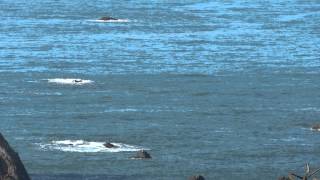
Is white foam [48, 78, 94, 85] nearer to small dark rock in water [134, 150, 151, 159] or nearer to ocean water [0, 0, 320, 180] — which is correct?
ocean water [0, 0, 320, 180]

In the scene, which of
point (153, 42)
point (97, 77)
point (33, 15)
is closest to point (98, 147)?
point (97, 77)

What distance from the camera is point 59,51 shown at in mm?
88125

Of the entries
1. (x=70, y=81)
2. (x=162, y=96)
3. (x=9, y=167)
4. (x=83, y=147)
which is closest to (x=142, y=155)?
(x=83, y=147)

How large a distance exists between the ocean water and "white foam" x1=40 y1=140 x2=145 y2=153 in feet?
0.24

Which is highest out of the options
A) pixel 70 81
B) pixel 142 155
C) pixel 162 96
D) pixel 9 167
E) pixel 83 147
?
pixel 70 81

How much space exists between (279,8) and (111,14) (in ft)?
66.5

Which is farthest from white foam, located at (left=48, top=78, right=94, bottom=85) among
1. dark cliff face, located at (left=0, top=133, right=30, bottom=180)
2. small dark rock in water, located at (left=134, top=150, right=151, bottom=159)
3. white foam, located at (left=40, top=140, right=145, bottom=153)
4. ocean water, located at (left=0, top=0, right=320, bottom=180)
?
dark cliff face, located at (left=0, top=133, right=30, bottom=180)

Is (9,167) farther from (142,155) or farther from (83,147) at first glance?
(83,147)

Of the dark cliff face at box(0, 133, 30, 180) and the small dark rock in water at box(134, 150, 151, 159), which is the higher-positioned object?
the dark cliff face at box(0, 133, 30, 180)

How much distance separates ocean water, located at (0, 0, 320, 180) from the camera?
48.0m

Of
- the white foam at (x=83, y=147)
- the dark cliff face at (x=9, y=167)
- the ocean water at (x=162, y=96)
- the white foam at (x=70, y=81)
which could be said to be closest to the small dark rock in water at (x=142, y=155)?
the ocean water at (x=162, y=96)

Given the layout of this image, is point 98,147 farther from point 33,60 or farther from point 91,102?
point 33,60

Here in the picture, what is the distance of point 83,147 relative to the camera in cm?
5012

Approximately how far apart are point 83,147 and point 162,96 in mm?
15242
